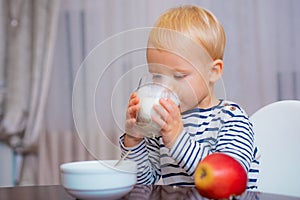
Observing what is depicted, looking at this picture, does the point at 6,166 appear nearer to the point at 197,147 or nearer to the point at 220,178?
the point at 197,147

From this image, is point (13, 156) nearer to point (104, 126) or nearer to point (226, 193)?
point (104, 126)

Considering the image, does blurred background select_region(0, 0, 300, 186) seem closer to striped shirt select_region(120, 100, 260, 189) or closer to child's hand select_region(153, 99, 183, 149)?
striped shirt select_region(120, 100, 260, 189)

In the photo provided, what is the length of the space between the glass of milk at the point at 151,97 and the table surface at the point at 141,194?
0.12 metres

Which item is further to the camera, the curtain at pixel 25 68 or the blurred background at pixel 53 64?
the curtain at pixel 25 68

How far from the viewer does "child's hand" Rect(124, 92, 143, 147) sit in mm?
904

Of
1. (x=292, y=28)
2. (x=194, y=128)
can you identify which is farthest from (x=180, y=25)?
(x=292, y=28)

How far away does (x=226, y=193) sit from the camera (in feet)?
2.29

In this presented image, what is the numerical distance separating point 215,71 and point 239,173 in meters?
0.40

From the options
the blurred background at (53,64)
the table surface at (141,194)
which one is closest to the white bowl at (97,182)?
the table surface at (141,194)

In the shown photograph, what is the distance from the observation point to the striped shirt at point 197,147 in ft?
3.13

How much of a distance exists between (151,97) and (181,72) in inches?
5.0

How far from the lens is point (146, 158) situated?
109 centimetres

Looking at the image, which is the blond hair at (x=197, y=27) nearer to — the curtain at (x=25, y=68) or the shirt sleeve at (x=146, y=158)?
the shirt sleeve at (x=146, y=158)

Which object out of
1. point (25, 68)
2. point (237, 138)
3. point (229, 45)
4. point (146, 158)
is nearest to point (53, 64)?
point (25, 68)
